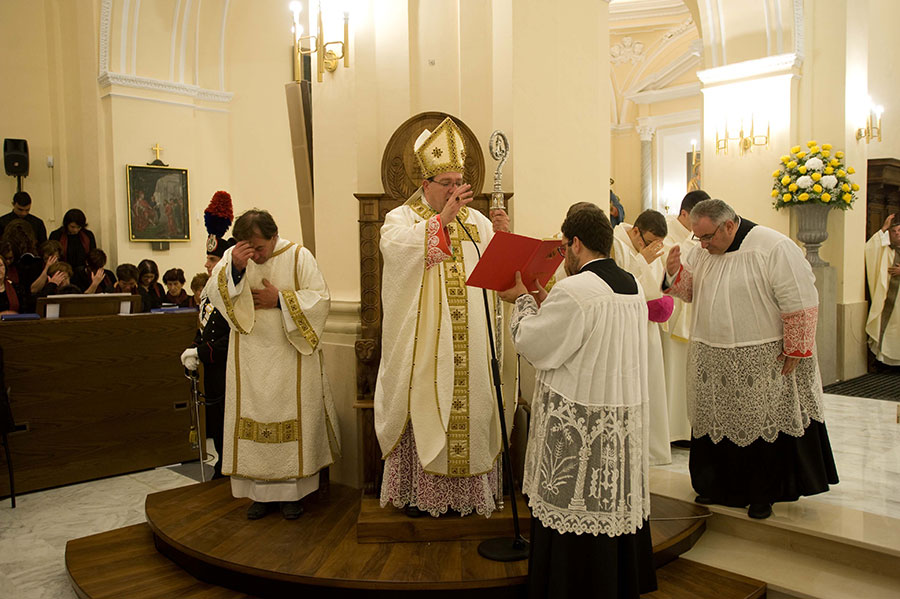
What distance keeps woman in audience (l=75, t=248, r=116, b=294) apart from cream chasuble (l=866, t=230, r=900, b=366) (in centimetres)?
901

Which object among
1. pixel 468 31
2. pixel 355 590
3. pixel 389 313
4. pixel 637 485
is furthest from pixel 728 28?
pixel 355 590

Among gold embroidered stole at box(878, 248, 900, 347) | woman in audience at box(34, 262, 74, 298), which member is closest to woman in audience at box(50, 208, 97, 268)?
woman in audience at box(34, 262, 74, 298)

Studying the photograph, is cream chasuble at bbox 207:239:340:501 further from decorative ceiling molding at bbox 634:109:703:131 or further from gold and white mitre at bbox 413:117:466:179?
decorative ceiling molding at bbox 634:109:703:131

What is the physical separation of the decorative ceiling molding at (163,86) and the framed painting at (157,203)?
3.38ft

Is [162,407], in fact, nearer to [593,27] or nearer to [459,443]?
[459,443]

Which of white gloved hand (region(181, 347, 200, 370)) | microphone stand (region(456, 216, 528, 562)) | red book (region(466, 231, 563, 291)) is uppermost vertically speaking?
red book (region(466, 231, 563, 291))

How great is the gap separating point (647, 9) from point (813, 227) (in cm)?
900

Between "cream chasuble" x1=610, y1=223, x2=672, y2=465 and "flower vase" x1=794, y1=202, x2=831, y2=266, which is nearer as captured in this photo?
"cream chasuble" x1=610, y1=223, x2=672, y2=465

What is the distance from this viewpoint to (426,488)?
3768 mm

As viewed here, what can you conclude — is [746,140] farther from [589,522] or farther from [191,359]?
[589,522]

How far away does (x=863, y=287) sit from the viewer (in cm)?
895

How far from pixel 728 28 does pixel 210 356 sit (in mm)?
7181

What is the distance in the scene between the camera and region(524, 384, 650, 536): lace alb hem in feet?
9.38

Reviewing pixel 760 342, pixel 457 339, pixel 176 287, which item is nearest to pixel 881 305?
pixel 760 342
